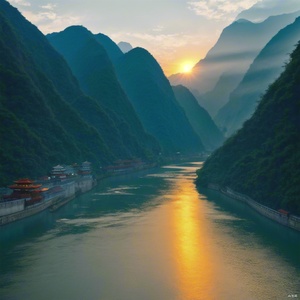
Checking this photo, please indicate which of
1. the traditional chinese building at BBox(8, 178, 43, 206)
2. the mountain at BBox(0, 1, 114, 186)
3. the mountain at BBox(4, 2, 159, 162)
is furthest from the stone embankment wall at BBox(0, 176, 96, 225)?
the mountain at BBox(4, 2, 159, 162)

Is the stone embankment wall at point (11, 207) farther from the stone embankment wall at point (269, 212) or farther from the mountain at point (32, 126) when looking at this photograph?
the stone embankment wall at point (269, 212)

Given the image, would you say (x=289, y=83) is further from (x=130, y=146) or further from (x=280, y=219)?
(x=130, y=146)

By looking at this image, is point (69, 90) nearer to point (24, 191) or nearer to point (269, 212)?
point (24, 191)

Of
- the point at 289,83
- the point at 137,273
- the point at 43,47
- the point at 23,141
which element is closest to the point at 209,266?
the point at 137,273

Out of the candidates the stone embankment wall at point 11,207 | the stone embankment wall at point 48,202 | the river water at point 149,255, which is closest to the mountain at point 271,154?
the river water at point 149,255

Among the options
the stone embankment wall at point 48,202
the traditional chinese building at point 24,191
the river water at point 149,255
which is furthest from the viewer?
the traditional chinese building at point 24,191

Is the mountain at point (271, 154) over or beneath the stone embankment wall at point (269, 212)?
over

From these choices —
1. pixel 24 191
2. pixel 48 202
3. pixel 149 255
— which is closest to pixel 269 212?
pixel 149 255
